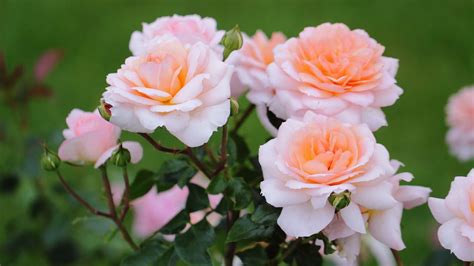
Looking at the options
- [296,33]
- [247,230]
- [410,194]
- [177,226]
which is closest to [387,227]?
[410,194]

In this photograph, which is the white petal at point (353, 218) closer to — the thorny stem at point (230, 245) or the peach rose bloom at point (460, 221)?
the peach rose bloom at point (460, 221)

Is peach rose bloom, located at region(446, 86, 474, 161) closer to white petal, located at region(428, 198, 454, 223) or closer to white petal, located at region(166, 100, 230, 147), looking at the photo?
white petal, located at region(428, 198, 454, 223)

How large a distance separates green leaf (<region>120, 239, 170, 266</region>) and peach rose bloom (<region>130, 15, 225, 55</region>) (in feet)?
0.76

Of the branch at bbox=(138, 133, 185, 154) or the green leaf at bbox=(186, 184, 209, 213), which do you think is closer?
the branch at bbox=(138, 133, 185, 154)

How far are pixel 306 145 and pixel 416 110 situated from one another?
215 cm

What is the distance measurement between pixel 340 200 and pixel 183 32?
0.99 feet

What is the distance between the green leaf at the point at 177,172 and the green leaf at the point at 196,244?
0.06 metres

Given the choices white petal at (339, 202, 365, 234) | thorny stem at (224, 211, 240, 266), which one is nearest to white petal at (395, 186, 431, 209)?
white petal at (339, 202, 365, 234)

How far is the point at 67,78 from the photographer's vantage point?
120 inches

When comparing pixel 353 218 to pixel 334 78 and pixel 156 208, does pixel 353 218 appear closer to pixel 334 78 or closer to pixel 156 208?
pixel 334 78

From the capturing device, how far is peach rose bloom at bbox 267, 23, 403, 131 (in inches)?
34.8

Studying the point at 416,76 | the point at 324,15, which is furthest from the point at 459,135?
the point at 324,15

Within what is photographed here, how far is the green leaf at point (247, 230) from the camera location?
892mm

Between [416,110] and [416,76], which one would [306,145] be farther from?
[416,76]
